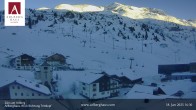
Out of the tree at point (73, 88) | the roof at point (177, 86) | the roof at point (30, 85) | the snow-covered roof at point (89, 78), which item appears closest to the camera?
the roof at point (30, 85)

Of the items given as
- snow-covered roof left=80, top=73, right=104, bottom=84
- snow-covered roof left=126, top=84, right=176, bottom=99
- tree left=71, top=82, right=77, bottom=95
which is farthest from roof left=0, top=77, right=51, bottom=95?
snow-covered roof left=126, top=84, right=176, bottom=99

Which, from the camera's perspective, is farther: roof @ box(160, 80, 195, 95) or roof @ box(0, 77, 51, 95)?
roof @ box(160, 80, 195, 95)

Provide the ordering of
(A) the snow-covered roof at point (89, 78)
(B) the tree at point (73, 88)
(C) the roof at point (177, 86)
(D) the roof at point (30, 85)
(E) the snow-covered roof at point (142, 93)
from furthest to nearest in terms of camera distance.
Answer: (A) the snow-covered roof at point (89, 78) < (B) the tree at point (73, 88) < (C) the roof at point (177, 86) < (D) the roof at point (30, 85) < (E) the snow-covered roof at point (142, 93)

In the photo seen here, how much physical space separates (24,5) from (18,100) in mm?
1137

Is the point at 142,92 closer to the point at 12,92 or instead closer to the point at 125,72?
the point at 125,72

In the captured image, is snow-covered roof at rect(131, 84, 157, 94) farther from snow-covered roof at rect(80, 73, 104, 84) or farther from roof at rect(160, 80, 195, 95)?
snow-covered roof at rect(80, 73, 104, 84)

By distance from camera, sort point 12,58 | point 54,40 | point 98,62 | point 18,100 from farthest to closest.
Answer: point 54,40
point 98,62
point 12,58
point 18,100

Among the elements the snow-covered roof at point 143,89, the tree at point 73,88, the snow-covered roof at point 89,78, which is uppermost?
the snow-covered roof at point 89,78

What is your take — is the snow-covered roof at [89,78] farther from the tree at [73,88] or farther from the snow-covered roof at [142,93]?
the snow-covered roof at [142,93]

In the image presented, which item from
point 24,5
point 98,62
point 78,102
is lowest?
point 78,102

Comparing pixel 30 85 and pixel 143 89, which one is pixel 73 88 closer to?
pixel 30 85

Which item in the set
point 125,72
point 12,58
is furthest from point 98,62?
point 12,58

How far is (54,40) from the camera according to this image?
631 centimetres

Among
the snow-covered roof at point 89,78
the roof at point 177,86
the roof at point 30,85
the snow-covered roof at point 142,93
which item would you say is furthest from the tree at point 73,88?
the roof at point 177,86
